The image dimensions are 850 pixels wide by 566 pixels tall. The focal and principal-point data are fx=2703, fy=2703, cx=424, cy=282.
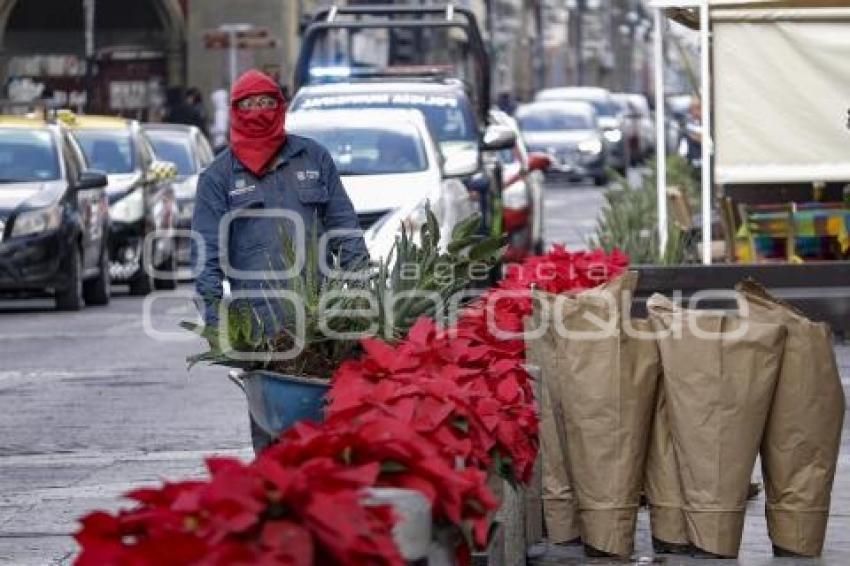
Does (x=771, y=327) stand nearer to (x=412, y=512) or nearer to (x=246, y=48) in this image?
(x=412, y=512)

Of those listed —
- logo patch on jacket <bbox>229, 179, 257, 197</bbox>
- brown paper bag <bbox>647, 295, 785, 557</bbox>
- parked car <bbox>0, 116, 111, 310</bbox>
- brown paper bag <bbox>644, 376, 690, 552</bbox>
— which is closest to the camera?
brown paper bag <bbox>647, 295, 785, 557</bbox>

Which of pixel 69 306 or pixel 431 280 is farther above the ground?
pixel 431 280

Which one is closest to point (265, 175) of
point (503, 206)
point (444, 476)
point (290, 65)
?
point (444, 476)

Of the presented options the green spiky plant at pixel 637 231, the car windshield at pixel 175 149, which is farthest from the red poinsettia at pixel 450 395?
the car windshield at pixel 175 149

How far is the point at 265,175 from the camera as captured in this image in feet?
32.0

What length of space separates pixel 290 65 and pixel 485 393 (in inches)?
1835

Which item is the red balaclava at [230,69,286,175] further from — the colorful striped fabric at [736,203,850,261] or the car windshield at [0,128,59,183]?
the car windshield at [0,128,59,183]

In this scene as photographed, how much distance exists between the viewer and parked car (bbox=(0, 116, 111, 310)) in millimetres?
22750

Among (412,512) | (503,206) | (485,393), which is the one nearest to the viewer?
(412,512)

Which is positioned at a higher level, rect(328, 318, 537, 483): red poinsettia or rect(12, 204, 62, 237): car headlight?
rect(328, 318, 537, 483): red poinsettia

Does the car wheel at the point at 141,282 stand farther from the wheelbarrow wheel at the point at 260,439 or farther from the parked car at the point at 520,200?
the wheelbarrow wheel at the point at 260,439

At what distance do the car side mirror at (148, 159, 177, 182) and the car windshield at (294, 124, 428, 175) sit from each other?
7072mm

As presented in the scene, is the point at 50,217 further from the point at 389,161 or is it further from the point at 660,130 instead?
the point at 660,130

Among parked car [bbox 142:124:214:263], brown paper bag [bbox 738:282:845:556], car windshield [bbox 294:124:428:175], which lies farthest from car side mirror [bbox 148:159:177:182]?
brown paper bag [bbox 738:282:845:556]
